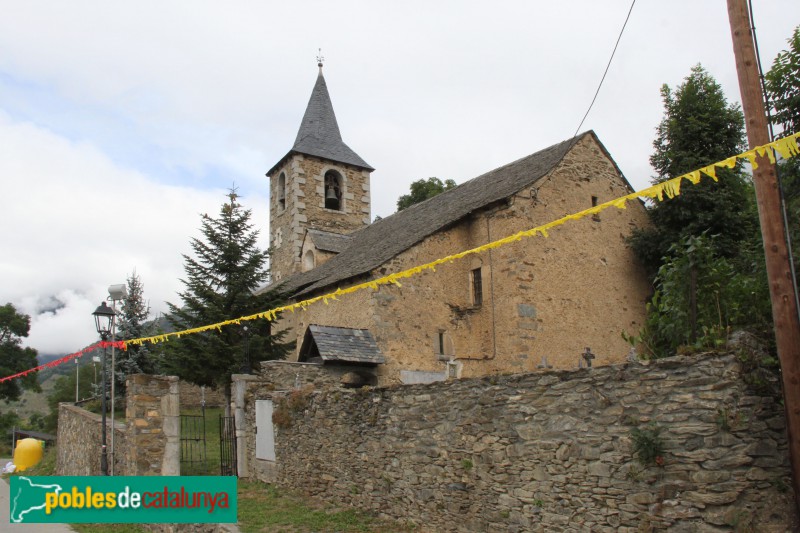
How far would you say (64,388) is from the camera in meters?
61.2

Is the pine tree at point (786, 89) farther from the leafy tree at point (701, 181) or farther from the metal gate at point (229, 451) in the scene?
the metal gate at point (229, 451)

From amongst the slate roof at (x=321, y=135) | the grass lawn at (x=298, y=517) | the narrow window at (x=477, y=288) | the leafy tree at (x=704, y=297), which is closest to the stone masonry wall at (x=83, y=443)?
the grass lawn at (x=298, y=517)

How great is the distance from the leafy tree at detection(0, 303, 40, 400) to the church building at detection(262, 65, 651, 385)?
31.1 meters

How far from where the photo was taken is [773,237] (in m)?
6.00

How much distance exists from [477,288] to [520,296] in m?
1.71

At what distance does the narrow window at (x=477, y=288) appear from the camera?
670 inches

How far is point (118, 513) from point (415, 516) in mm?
4016

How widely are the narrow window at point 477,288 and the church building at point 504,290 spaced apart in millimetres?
29

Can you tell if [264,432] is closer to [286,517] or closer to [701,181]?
[286,517]

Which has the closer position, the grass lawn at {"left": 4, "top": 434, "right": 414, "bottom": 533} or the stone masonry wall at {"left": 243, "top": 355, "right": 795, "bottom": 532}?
the stone masonry wall at {"left": 243, "top": 355, "right": 795, "bottom": 532}

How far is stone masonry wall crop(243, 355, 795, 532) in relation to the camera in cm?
573

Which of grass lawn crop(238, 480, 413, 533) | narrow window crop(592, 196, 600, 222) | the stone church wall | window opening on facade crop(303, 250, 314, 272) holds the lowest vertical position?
grass lawn crop(238, 480, 413, 533)

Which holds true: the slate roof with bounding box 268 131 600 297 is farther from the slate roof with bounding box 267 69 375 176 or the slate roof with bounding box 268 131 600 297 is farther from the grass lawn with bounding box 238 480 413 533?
the slate roof with bounding box 267 69 375 176
